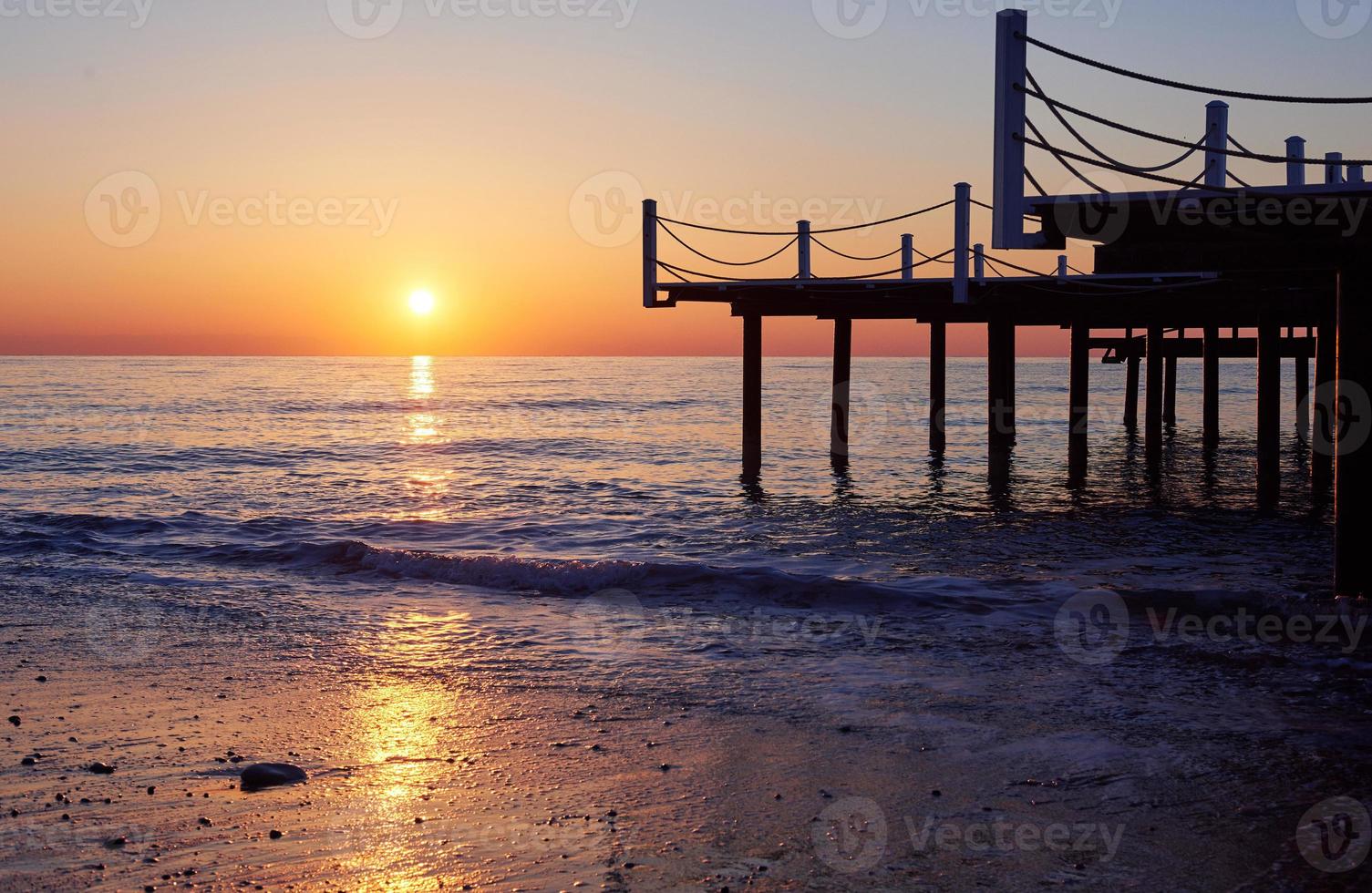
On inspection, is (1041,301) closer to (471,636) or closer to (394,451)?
(471,636)

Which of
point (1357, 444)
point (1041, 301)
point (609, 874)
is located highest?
point (1041, 301)

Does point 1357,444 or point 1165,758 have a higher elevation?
point 1357,444

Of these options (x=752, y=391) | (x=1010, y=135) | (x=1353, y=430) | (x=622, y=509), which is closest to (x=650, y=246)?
(x=752, y=391)

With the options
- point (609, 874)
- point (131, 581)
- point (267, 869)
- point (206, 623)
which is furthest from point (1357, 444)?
point (131, 581)

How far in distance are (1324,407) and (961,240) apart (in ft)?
19.4

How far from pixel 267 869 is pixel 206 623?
612 centimetres

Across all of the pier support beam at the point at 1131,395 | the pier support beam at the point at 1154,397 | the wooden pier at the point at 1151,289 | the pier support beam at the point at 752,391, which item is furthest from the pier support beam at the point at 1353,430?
the pier support beam at the point at 1131,395

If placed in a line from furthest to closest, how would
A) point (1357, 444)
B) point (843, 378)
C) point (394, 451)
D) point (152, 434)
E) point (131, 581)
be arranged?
point (152, 434)
point (394, 451)
point (843, 378)
point (131, 581)
point (1357, 444)

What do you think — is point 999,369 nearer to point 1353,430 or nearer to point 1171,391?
point 1353,430

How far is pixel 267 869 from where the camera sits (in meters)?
4.71

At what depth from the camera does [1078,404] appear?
21578 millimetres

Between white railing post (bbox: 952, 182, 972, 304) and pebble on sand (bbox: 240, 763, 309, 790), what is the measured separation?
12.9 metres

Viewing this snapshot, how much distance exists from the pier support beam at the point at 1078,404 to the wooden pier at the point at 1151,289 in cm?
4

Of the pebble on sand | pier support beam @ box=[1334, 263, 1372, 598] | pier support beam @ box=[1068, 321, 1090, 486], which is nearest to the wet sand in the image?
the pebble on sand
